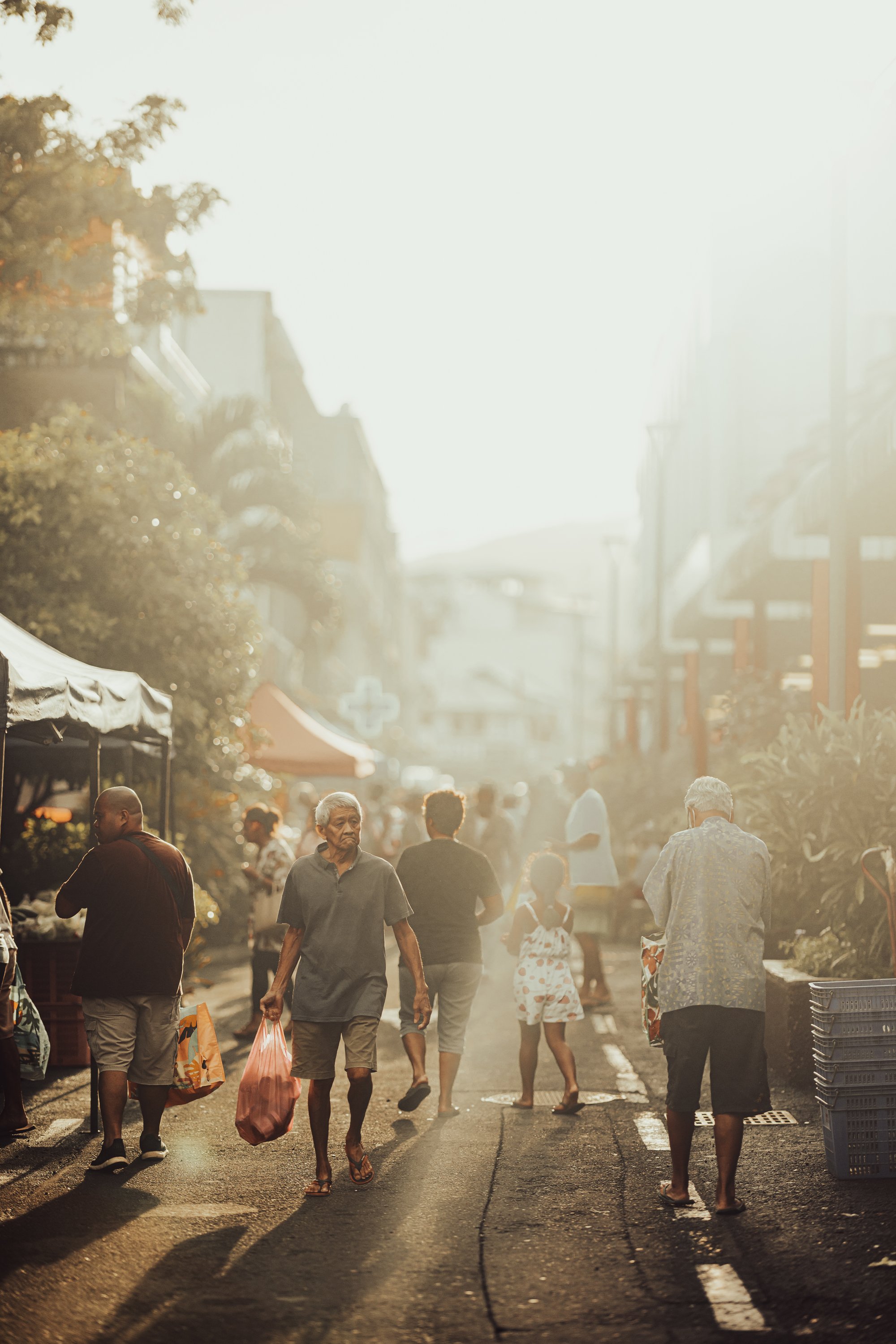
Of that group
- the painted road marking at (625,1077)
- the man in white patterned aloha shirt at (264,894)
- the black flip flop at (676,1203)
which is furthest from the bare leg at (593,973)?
the black flip flop at (676,1203)

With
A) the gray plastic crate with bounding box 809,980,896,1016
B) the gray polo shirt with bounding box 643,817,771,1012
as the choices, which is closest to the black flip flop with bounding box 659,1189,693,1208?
the gray polo shirt with bounding box 643,817,771,1012

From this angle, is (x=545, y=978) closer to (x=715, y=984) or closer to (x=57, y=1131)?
(x=715, y=984)

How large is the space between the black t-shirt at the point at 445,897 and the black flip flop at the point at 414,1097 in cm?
68

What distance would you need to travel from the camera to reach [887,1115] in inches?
277

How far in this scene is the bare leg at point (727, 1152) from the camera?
21.4 feet

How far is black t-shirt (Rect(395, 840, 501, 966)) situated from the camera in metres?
9.05

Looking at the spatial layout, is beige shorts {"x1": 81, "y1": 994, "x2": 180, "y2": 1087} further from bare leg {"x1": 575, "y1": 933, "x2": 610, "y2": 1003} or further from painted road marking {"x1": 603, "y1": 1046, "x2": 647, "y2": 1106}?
bare leg {"x1": 575, "y1": 933, "x2": 610, "y2": 1003}

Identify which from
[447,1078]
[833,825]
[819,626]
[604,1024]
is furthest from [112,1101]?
[819,626]

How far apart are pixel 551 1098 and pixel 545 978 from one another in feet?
2.66

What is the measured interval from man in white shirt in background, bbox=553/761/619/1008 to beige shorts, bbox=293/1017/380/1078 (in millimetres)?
5627

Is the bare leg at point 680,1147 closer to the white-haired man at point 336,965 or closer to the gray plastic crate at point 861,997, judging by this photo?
the gray plastic crate at point 861,997

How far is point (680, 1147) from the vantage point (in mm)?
6711

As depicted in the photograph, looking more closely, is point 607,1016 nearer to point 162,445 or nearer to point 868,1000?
point 868,1000

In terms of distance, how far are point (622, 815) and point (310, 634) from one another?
625cm
